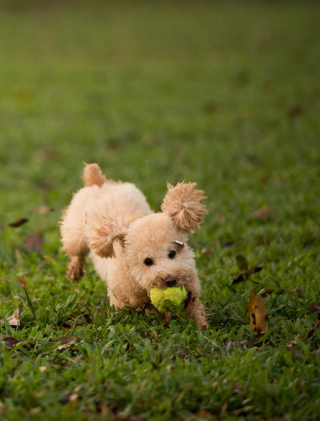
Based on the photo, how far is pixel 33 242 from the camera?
14.4 ft

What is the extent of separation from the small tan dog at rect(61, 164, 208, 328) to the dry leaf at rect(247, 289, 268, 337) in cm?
27

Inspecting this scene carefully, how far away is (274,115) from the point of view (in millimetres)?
8281

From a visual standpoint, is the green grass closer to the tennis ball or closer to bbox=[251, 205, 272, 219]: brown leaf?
bbox=[251, 205, 272, 219]: brown leaf

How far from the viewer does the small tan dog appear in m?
2.62

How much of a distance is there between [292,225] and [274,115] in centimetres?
424

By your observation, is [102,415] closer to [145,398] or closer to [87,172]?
[145,398]

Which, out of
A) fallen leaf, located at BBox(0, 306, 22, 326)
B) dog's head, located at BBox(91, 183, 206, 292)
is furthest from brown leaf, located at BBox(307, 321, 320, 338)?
fallen leaf, located at BBox(0, 306, 22, 326)

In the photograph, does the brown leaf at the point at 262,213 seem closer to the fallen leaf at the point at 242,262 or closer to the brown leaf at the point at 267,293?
the fallen leaf at the point at 242,262

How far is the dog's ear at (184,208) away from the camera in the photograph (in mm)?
2691

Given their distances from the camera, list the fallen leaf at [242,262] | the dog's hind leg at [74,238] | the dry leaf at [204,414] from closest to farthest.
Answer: the dry leaf at [204,414]
the dog's hind leg at [74,238]
the fallen leaf at [242,262]

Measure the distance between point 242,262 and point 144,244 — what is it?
4.22 feet

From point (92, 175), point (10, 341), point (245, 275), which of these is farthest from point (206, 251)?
point (10, 341)

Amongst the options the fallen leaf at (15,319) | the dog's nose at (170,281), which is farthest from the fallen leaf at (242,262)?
the fallen leaf at (15,319)

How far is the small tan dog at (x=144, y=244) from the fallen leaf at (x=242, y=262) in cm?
87
